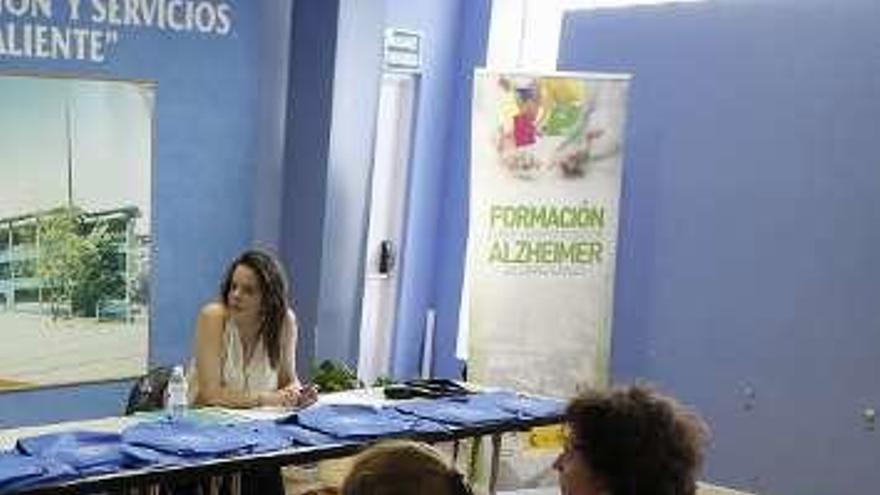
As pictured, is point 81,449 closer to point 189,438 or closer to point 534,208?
point 189,438

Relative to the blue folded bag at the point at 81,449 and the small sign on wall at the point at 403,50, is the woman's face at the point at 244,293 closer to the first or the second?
the blue folded bag at the point at 81,449

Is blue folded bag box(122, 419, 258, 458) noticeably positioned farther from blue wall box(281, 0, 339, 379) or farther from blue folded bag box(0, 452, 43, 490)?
blue wall box(281, 0, 339, 379)

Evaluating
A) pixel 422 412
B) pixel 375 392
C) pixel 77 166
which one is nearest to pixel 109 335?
pixel 77 166

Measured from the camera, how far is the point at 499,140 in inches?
203

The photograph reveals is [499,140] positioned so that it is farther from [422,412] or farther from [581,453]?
[581,453]

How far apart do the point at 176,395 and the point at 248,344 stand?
0.45 meters

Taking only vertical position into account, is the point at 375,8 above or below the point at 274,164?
above

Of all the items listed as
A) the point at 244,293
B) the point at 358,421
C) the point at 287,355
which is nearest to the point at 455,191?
the point at 287,355

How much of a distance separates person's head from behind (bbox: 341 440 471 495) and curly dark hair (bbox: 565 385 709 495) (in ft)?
1.20

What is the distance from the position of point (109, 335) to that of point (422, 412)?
1.87 meters

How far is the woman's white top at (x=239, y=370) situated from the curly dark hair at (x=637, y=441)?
1967 millimetres

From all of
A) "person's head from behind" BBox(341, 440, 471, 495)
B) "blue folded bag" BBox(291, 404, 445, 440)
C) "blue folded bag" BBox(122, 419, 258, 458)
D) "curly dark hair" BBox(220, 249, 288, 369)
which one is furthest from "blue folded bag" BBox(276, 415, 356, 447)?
"person's head from behind" BBox(341, 440, 471, 495)

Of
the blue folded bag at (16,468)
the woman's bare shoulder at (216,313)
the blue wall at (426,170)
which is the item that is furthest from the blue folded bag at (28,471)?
the blue wall at (426,170)

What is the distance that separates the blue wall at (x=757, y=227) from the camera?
15.7ft
